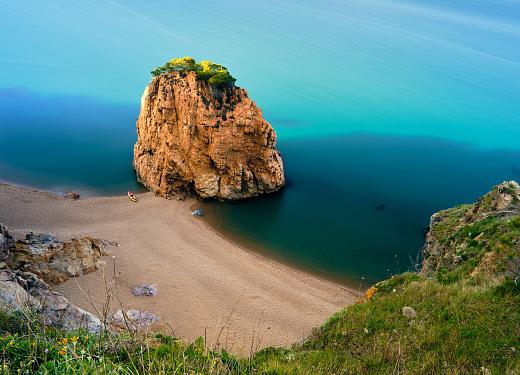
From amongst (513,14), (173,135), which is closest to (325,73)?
(173,135)

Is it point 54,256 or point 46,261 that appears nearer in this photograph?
point 46,261

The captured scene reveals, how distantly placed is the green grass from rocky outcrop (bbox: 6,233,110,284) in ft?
41.0

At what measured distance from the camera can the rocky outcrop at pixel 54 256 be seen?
63.3 feet

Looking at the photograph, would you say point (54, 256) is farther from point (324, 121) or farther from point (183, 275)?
point (324, 121)

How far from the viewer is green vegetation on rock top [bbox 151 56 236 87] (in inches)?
1224

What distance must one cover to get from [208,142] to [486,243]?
2182cm

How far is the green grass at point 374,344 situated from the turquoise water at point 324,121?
14789 millimetres

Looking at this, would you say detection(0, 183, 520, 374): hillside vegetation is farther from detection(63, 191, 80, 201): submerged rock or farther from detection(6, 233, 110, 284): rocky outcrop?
detection(63, 191, 80, 201): submerged rock

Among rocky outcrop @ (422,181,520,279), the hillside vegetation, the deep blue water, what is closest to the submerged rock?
the deep blue water

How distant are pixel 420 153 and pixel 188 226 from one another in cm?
2515

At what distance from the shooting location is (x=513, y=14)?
412 ft

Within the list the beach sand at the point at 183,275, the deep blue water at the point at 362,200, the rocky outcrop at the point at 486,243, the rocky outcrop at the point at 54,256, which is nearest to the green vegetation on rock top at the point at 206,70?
the deep blue water at the point at 362,200

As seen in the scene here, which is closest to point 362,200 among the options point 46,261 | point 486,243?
point 486,243

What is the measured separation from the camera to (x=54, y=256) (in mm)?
20609
